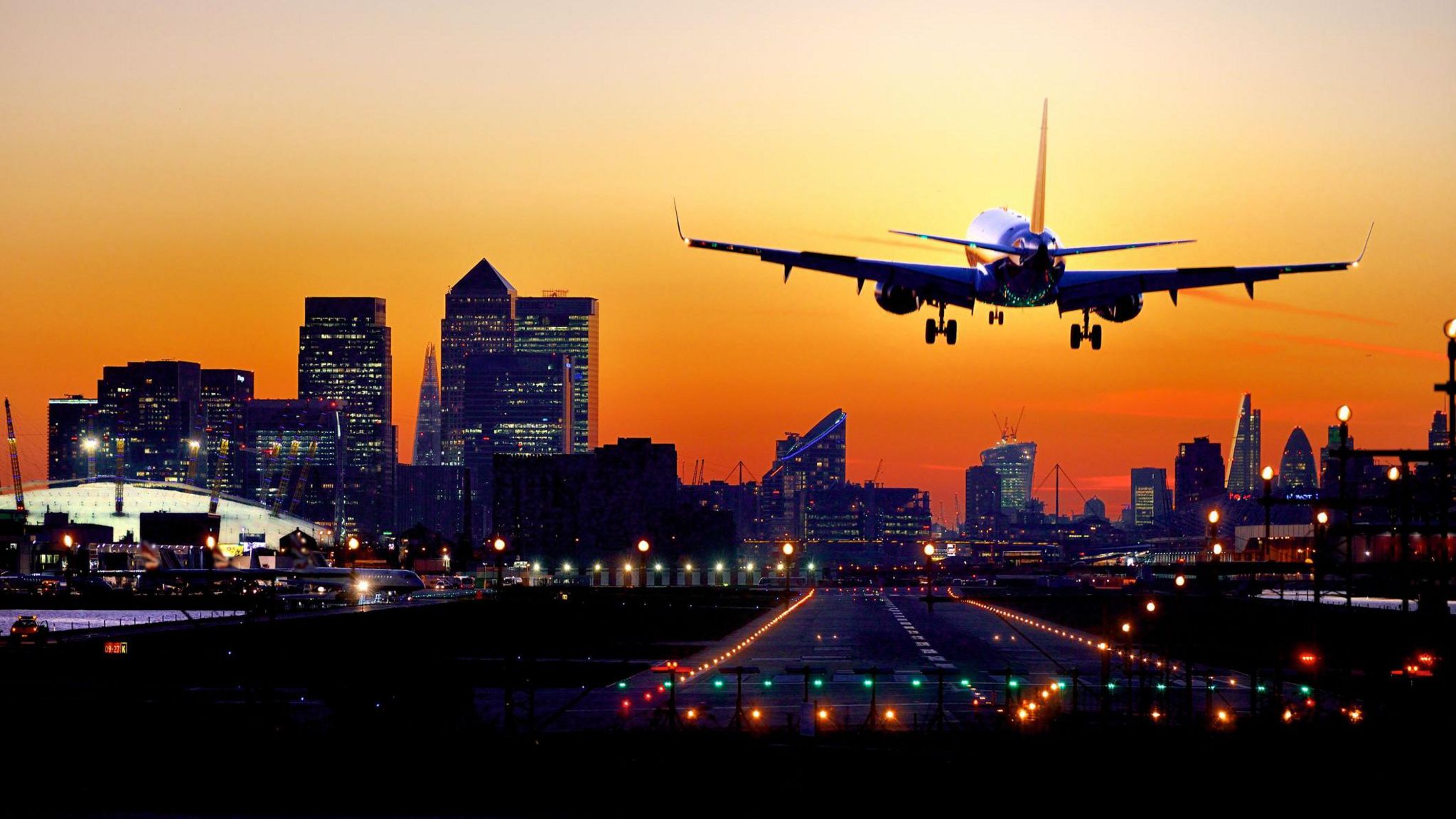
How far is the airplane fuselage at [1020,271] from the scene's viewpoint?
7256 cm

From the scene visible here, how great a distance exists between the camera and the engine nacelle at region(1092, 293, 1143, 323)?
252ft

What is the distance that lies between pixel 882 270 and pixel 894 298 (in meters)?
2.85

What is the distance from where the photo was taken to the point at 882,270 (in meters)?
75.3

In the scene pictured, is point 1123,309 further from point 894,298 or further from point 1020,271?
point 894,298

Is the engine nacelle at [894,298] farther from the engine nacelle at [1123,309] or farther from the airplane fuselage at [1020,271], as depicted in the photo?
the engine nacelle at [1123,309]

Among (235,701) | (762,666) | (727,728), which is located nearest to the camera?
(727,728)

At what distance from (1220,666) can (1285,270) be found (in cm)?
2064

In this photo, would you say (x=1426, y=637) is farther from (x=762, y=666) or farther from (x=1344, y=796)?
(x=1344, y=796)

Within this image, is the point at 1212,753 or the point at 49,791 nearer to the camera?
the point at 49,791

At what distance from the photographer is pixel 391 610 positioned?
14988cm

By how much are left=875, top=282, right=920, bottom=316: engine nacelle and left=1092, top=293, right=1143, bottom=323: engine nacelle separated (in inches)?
349

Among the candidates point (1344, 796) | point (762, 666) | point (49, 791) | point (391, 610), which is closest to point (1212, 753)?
point (1344, 796)

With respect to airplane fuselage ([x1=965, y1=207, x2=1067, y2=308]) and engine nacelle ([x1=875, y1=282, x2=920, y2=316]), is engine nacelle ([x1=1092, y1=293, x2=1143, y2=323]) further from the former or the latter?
engine nacelle ([x1=875, y1=282, x2=920, y2=316])

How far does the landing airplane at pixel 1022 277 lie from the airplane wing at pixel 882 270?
0.11ft
